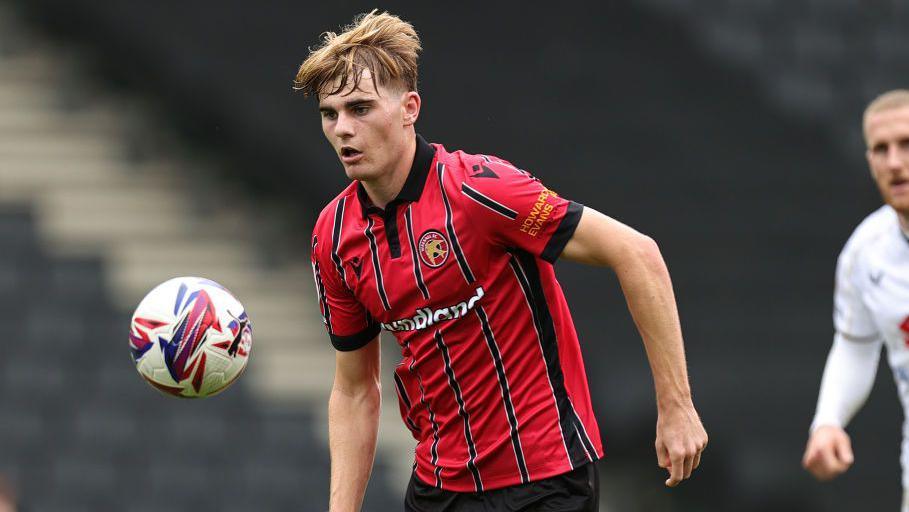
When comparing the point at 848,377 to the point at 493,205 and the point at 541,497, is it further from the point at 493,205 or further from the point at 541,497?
the point at 493,205

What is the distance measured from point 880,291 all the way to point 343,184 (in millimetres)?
3711

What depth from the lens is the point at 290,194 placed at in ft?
25.2

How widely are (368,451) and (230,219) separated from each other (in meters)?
4.38

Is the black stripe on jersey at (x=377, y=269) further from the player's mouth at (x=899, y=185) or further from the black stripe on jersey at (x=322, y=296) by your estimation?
the player's mouth at (x=899, y=185)

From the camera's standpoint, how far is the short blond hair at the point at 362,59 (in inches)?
133

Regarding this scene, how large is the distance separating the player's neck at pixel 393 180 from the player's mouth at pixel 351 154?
0.08 m

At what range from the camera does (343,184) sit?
24.5 feet

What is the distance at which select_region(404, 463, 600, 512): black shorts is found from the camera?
3.40 metres

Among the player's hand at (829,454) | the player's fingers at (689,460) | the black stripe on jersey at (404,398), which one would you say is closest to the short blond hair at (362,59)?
the black stripe on jersey at (404,398)

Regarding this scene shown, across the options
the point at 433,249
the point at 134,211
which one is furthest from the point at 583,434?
the point at 134,211

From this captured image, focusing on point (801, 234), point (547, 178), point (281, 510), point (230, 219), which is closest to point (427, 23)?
point (547, 178)

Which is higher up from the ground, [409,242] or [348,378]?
[409,242]

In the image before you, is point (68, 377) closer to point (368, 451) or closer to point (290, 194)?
point (290, 194)

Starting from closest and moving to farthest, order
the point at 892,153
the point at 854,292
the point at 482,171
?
the point at 482,171
the point at 892,153
the point at 854,292
